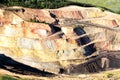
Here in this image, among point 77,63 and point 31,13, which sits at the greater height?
point 31,13

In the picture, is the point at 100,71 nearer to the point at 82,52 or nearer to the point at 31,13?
the point at 82,52

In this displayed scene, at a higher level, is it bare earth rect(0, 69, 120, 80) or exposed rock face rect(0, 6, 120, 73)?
exposed rock face rect(0, 6, 120, 73)

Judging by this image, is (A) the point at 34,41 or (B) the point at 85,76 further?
(A) the point at 34,41

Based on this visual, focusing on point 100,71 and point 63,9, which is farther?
point 63,9

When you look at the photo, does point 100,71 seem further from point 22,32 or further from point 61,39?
point 22,32

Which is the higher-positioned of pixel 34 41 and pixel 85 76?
pixel 34 41

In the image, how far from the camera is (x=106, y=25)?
A: 2862 inches

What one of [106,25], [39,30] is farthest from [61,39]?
[106,25]

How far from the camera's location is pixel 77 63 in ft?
227

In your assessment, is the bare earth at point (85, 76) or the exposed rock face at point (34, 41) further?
the exposed rock face at point (34, 41)

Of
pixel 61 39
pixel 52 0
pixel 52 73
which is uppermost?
pixel 52 0

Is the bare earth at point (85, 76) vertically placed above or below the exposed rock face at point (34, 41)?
below

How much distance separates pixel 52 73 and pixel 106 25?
12.5 meters

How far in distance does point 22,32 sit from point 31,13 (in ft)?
10.9
